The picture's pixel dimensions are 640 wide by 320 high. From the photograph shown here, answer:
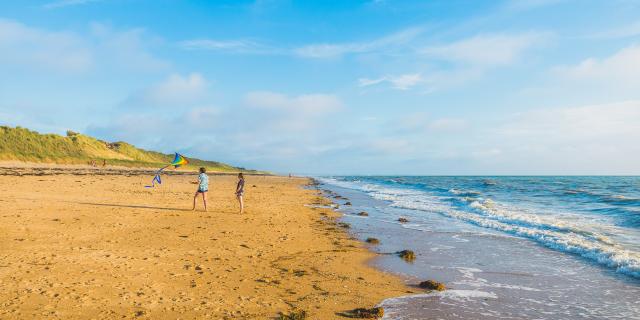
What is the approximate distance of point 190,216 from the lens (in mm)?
17438

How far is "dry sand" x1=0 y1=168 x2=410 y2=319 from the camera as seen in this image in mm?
6926

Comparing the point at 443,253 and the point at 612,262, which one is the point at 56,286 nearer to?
the point at 443,253

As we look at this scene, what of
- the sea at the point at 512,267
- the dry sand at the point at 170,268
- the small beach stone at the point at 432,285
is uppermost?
the dry sand at the point at 170,268

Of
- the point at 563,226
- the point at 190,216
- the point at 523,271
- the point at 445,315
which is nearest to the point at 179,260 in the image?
the point at 445,315

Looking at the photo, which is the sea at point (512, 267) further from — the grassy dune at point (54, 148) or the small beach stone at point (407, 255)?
the grassy dune at point (54, 148)

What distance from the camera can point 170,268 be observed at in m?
9.22

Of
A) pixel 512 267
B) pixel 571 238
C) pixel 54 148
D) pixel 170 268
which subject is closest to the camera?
pixel 170 268

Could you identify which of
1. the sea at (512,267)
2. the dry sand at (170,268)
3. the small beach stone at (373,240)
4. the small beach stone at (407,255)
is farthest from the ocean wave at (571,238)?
the dry sand at (170,268)

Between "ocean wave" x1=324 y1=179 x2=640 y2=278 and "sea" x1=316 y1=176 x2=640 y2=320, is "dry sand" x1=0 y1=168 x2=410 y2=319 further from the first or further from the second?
"ocean wave" x1=324 y1=179 x2=640 y2=278

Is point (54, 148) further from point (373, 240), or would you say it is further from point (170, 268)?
point (170, 268)

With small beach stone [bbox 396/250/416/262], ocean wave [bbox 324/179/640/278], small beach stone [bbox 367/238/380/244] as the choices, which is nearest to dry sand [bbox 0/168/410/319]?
small beach stone [bbox 367/238/380/244]

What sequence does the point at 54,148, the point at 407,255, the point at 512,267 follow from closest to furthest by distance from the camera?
the point at 512,267 → the point at 407,255 → the point at 54,148

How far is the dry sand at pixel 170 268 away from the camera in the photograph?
693 centimetres

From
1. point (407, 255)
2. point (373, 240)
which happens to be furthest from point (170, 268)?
point (373, 240)
